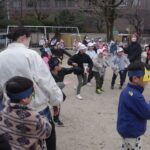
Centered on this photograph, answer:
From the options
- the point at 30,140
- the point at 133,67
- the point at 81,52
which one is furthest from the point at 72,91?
the point at 30,140

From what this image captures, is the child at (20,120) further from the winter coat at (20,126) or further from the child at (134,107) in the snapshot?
the child at (134,107)

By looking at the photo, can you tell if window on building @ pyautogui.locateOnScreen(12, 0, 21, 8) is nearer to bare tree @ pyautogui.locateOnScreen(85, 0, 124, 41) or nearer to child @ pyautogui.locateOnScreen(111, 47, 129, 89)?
bare tree @ pyautogui.locateOnScreen(85, 0, 124, 41)

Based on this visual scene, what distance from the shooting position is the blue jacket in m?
4.52

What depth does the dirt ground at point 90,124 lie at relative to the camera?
725cm

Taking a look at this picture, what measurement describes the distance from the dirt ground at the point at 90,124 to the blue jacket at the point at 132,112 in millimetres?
2362

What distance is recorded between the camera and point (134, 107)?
456 cm

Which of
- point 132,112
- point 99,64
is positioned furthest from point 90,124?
point 99,64

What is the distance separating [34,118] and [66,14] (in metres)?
58.6

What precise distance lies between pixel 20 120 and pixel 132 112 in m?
1.46

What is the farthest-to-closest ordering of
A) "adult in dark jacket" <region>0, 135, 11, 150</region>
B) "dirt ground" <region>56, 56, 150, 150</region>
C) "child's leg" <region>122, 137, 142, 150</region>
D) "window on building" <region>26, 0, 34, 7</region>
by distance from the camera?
"window on building" <region>26, 0, 34, 7</region> → "dirt ground" <region>56, 56, 150, 150</region> → "child's leg" <region>122, 137, 142, 150</region> → "adult in dark jacket" <region>0, 135, 11, 150</region>

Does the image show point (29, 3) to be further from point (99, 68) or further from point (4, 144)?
point (4, 144)

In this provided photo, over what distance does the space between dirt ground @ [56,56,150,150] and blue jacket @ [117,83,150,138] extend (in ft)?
7.75

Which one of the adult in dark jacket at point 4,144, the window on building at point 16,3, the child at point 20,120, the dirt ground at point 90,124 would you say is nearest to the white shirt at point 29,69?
the child at point 20,120

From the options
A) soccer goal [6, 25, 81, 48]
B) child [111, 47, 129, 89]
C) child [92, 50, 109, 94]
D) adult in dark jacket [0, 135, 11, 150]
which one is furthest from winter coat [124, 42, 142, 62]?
soccer goal [6, 25, 81, 48]
